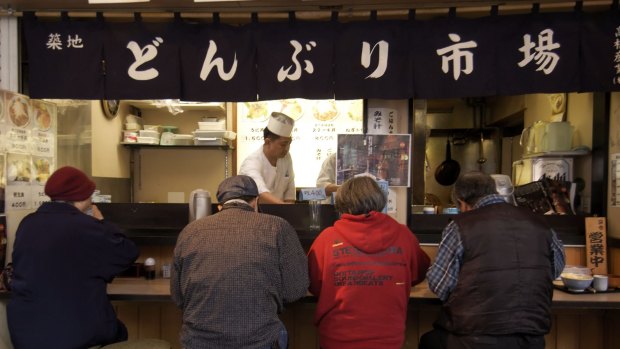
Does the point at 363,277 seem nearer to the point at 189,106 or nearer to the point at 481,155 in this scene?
the point at 189,106

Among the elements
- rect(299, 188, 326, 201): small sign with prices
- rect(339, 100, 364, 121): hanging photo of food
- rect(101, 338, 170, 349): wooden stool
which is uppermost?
rect(339, 100, 364, 121): hanging photo of food

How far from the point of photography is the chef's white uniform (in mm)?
4363

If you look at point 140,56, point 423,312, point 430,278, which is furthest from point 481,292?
point 140,56

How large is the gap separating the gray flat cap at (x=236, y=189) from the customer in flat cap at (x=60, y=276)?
829 mm

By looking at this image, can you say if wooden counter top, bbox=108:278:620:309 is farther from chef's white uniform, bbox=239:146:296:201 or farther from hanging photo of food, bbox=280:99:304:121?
hanging photo of food, bbox=280:99:304:121

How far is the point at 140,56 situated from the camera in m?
3.59

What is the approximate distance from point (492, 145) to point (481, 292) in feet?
19.6

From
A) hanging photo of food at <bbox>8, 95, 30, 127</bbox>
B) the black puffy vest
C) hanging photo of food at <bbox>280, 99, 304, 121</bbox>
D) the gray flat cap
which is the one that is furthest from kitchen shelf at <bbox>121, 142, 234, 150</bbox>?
the black puffy vest

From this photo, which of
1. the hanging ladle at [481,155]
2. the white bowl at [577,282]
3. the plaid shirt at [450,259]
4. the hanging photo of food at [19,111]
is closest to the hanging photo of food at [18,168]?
the hanging photo of food at [19,111]

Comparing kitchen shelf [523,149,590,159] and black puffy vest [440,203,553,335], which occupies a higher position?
kitchen shelf [523,149,590,159]

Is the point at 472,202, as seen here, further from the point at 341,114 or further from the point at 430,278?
the point at 341,114

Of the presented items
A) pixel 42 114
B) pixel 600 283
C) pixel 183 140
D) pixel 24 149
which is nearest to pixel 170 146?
pixel 183 140

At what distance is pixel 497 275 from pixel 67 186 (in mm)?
2596

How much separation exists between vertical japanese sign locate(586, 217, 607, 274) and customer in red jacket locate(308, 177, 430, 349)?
6.29 ft
